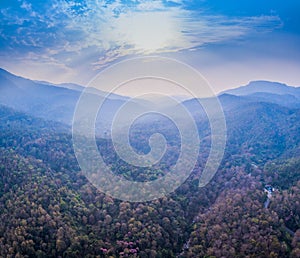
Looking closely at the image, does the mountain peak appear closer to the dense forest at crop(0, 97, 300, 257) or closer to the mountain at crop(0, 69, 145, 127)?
the mountain at crop(0, 69, 145, 127)

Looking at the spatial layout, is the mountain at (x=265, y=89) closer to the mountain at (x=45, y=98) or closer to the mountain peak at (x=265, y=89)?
the mountain peak at (x=265, y=89)

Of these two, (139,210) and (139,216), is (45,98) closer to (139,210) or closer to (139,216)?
(139,210)

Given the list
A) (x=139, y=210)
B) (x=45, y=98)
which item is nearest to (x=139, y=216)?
(x=139, y=210)

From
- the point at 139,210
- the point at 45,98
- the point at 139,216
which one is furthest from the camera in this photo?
the point at 45,98

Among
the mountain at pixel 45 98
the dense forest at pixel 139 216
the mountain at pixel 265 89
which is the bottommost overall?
the dense forest at pixel 139 216

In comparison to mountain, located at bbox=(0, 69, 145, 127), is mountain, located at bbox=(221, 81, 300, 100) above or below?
above

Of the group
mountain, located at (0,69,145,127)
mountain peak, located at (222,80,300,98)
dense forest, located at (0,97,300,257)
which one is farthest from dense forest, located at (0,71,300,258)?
mountain peak, located at (222,80,300,98)

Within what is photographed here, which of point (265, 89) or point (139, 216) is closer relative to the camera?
point (139, 216)

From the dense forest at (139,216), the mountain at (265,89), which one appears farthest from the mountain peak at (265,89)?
the dense forest at (139,216)

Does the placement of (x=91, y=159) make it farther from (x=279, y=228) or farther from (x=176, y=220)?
(x=279, y=228)

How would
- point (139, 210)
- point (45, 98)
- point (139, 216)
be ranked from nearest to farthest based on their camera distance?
point (139, 216)
point (139, 210)
point (45, 98)
